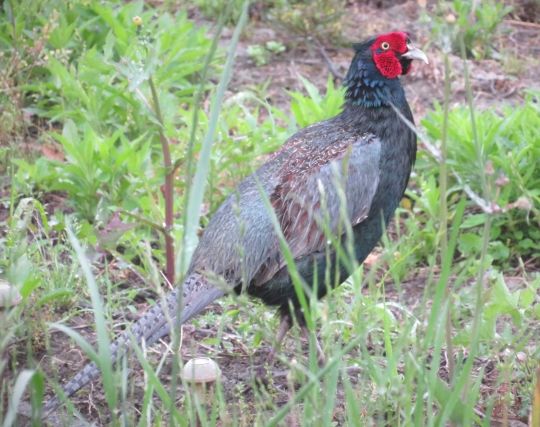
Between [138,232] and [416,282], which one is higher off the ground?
[138,232]

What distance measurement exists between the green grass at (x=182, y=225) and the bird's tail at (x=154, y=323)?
0.11m

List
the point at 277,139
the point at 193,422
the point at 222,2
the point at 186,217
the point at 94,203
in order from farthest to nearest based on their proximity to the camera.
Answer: the point at 222,2 < the point at 277,139 < the point at 94,203 < the point at 193,422 < the point at 186,217

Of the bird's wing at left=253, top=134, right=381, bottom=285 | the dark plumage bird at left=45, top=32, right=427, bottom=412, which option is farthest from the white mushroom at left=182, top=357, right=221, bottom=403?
the bird's wing at left=253, top=134, right=381, bottom=285

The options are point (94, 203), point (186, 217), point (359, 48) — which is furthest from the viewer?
point (94, 203)

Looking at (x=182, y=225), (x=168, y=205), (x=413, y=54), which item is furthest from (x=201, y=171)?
(x=413, y=54)

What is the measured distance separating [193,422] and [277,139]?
9.59ft

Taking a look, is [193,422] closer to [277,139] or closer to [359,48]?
[359,48]

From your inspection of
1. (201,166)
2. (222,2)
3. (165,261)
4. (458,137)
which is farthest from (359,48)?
(222,2)

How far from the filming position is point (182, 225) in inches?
153

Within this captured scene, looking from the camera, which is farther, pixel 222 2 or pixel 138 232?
pixel 222 2

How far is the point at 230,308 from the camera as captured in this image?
4.47 metres

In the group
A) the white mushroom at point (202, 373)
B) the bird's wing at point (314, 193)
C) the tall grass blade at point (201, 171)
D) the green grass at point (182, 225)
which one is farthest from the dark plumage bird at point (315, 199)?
the tall grass blade at point (201, 171)

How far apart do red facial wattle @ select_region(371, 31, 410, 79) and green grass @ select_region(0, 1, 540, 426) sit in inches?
12.7

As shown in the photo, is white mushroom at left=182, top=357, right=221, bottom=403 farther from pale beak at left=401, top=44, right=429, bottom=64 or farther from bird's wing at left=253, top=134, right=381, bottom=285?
pale beak at left=401, top=44, right=429, bottom=64
